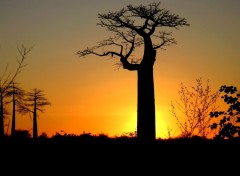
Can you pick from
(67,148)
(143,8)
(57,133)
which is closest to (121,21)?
(143,8)

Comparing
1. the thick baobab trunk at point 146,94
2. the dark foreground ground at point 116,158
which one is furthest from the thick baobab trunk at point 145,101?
the dark foreground ground at point 116,158

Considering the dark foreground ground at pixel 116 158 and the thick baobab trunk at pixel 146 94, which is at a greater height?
the thick baobab trunk at pixel 146 94

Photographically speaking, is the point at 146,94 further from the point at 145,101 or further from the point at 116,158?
the point at 116,158

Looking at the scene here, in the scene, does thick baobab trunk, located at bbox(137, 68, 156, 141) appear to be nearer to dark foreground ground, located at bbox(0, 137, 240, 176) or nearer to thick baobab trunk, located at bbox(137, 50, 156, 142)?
thick baobab trunk, located at bbox(137, 50, 156, 142)

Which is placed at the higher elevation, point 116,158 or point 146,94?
point 146,94

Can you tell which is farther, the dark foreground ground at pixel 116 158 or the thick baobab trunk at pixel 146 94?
the thick baobab trunk at pixel 146 94

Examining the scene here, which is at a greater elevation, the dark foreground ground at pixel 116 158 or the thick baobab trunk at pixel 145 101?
the thick baobab trunk at pixel 145 101

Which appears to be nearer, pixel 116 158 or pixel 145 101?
pixel 116 158

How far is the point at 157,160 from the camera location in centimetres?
1225

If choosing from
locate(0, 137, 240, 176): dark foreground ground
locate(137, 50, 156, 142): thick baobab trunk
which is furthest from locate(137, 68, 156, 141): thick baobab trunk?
locate(0, 137, 240, 176): dark foreground ground

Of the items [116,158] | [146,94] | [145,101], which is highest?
[146,94]

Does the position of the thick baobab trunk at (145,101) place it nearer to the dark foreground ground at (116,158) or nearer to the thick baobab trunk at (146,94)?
the thick baobab trunk at (146,94)

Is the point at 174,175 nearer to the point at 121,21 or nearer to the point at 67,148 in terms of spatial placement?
the point at 67,148

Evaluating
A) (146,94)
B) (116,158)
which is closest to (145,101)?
(146,94)
